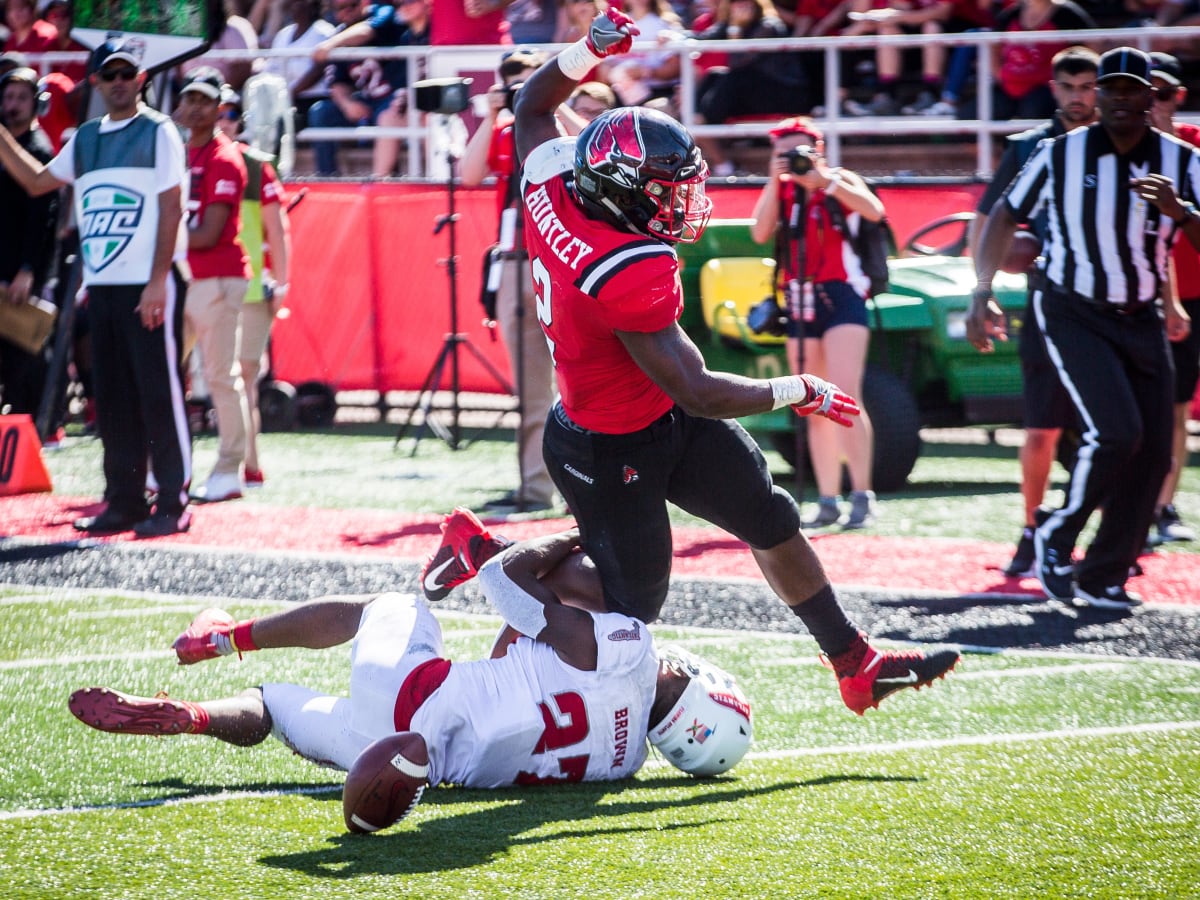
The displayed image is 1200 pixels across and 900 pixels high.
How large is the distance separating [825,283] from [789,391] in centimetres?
399

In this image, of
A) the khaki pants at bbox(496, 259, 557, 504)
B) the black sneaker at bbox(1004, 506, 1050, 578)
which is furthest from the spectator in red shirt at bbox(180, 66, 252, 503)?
the black sneaker at bbox(1004, 506, 1050, 578)

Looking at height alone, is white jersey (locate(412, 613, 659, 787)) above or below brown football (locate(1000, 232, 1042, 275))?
below

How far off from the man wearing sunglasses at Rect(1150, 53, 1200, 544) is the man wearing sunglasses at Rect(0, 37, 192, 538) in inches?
180

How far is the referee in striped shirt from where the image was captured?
6.52 metres

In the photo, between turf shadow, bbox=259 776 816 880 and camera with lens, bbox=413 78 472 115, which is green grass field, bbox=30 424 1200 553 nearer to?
camera with lens, bbox=413 78 472 115

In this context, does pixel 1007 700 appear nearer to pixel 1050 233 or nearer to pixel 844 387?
pixel 1050 233

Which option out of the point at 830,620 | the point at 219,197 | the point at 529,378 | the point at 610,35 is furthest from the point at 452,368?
the point at 830,620

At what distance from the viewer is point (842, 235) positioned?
8.43 meters

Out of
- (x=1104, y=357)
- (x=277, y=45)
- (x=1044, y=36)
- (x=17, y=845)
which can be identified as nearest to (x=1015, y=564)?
(x=1104, y=357)

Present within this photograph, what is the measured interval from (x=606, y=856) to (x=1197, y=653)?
300 cm

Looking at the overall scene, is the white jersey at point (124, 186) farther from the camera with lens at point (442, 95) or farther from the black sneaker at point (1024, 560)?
the black sneaker at point (1024, 560)

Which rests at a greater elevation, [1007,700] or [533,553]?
[533,553]

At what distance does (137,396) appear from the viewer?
27.5 ft

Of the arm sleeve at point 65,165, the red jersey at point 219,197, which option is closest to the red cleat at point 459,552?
the arm sleeve at point 65,165
